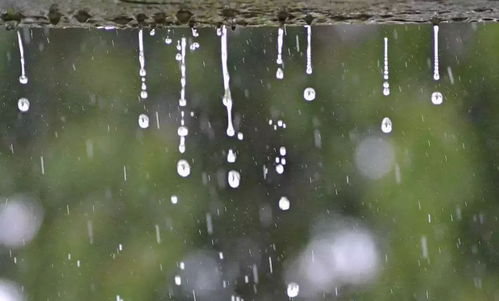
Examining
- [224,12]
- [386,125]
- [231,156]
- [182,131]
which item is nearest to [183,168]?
[182,131]

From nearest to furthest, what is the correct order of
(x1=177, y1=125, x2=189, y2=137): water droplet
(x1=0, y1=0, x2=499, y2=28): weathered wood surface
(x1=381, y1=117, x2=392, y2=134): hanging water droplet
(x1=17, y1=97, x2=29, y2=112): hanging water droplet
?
(x1=0, y1=0, x2=499, y2=28): weathered wood surface, (x1=177, y1=125, x2=189, y2=137): water droplet, (x1=381, y1=117, x2=392, y2=134): hanging water droplet, (x1=17, y1=97, x2=29, y2=112): hanging water droplet

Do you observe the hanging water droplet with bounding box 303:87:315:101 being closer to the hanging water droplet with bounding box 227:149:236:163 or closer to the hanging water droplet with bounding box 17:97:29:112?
the hanging water droplet with bounding box 227:149:236:163

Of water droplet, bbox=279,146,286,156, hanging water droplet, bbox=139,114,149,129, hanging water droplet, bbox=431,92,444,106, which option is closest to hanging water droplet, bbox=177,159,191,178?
hanging water droplet, bbox=139,114,149,129

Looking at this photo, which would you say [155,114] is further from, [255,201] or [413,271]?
[413,271]

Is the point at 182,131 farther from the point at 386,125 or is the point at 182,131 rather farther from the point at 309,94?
the point at 386,125

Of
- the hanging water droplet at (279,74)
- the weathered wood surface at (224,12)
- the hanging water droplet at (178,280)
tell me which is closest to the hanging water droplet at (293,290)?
the hanging water droplet at (178,280)

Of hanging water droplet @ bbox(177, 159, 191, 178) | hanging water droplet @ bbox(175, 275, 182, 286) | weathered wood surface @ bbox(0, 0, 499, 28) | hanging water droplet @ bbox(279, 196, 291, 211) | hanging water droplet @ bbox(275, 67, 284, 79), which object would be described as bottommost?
hanging water droplet @ bbox(175, 275, 182, 286)
